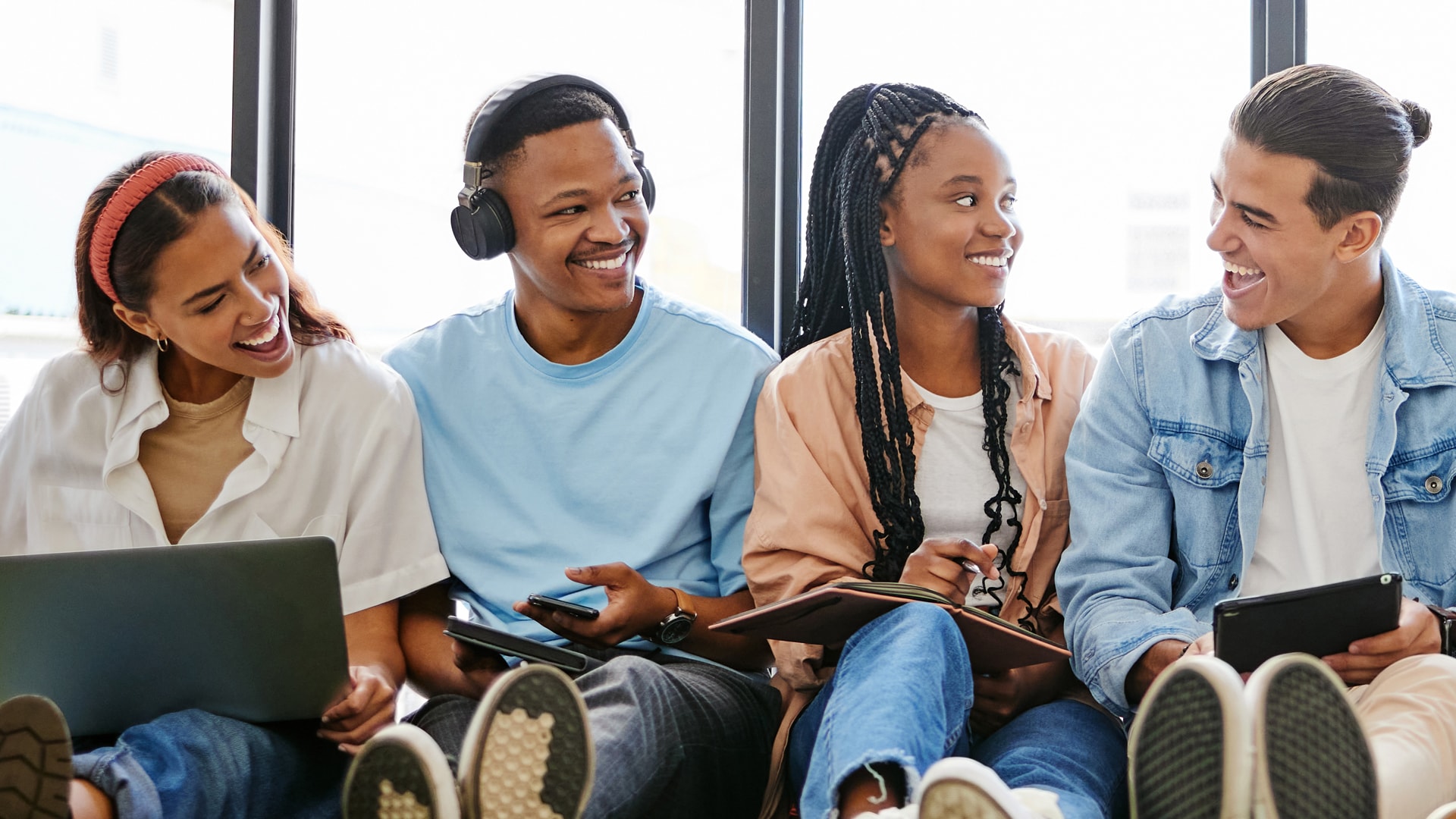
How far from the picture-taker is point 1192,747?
1.02 meters

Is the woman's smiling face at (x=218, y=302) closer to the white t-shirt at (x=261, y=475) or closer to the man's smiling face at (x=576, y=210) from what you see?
the white t-shirt at (x=261, y=475)

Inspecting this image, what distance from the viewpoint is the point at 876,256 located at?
1947 millimetres

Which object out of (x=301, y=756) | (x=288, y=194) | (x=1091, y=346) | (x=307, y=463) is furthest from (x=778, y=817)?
(x=288, y=194)

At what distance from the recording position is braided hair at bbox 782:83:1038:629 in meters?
1.80

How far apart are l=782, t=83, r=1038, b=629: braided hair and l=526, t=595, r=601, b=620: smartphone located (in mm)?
420

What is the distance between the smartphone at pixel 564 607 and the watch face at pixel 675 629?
11 centimetres

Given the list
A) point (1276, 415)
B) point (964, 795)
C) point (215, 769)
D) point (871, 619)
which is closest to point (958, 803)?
point (964, 795)

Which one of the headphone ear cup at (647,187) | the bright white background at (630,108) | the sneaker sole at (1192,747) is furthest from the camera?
the bright white background at (630,108)

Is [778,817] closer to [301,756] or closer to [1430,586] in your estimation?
[301,756]

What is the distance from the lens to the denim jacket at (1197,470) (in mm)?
1615

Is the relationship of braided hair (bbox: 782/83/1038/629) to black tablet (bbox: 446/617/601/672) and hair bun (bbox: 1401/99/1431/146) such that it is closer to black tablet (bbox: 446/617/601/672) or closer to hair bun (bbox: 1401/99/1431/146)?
black tablet (bbox: 446/617/601/672)

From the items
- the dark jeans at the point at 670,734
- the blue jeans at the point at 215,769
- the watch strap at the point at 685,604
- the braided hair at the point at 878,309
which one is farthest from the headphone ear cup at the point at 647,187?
the blue jeans at the point at 215,769

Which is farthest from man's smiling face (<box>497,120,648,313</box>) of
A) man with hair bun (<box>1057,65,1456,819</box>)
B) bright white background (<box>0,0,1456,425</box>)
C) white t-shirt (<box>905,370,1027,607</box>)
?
man with hair bun (<box>1057,65,1456,819</box>)

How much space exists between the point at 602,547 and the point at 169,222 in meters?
0.83
